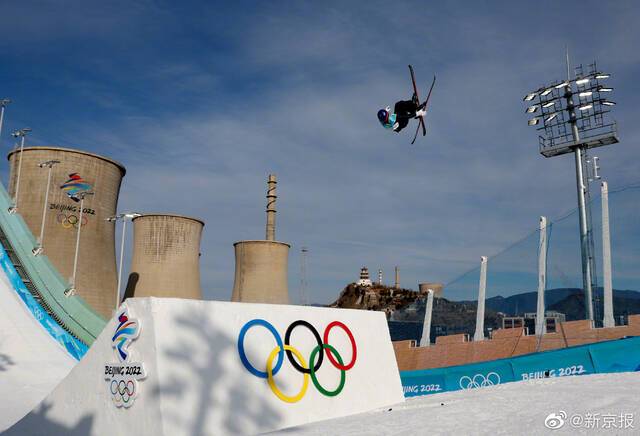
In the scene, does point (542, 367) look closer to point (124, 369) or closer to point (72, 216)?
point (124, 369)

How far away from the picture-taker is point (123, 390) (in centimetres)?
866

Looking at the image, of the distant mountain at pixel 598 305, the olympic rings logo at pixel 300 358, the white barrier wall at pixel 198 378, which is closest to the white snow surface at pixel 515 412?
the white barrier wall at pixel 198 378

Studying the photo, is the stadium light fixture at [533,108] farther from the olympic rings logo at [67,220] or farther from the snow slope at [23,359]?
the olympic rings logo at [67,220]

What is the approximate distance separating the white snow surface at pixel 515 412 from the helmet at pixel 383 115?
24.5ft

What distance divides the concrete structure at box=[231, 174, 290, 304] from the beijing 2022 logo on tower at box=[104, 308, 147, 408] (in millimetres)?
38204

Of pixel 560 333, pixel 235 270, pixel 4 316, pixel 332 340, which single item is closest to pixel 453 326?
pixel 560 333

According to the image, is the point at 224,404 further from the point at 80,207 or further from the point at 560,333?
the point at 80,207

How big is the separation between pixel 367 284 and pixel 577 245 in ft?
159

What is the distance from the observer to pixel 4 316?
21.4 metres

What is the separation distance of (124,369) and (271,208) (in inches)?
2142

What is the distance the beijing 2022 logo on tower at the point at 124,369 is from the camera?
848 centimetres

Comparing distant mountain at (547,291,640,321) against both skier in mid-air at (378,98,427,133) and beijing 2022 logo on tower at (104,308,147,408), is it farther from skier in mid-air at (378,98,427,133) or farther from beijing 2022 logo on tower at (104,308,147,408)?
beijing 2022 logo on tower at (104,308,147,408)

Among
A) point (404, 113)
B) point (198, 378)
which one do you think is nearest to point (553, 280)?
point (404, 113)

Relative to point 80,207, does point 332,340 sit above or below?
below
